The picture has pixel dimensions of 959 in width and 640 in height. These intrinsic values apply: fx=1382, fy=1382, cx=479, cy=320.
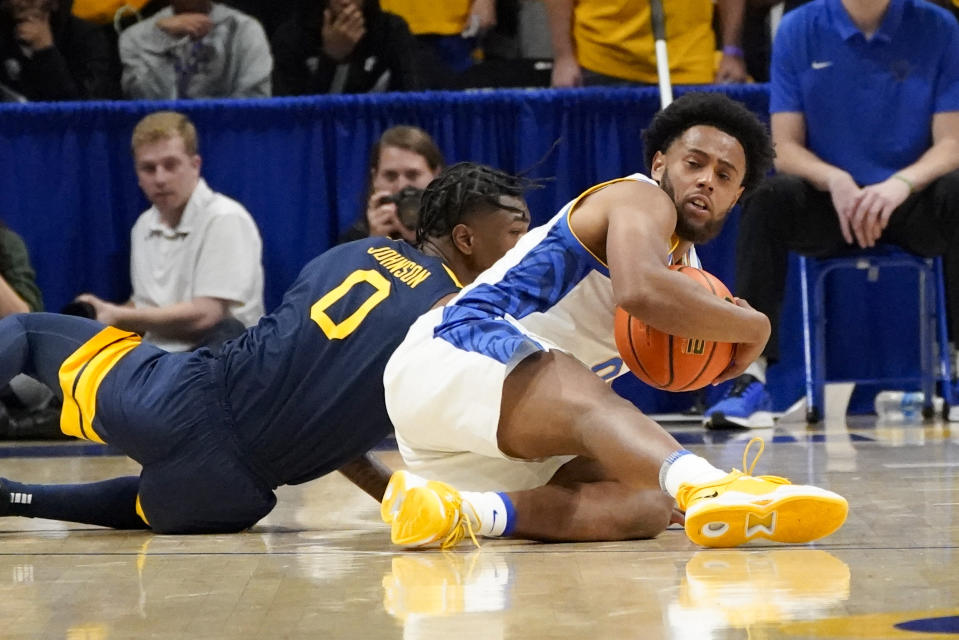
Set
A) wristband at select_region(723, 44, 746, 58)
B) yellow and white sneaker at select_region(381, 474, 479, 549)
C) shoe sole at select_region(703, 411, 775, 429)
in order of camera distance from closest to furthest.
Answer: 1. yellow and white sneaker at select_region(381, 474, 479, 549)
2. shoe sole at select_region(703, 411, 775, 429)
3. wristband at select_region(723, 44, 746, 58)

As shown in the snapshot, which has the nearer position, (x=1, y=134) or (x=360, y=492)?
(x=360, y=492)

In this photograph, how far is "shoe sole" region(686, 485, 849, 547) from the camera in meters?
2.51

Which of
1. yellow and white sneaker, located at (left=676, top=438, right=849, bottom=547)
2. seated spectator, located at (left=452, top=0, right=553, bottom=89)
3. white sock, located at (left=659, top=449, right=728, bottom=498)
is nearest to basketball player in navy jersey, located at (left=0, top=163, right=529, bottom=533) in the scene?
white sock, located at (left=659, top=449, right=728, bottom=498)

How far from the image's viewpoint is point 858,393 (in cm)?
620

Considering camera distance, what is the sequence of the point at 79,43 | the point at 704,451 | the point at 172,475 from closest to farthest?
the point at 172,475, the point at 704,451, the point at 79,43

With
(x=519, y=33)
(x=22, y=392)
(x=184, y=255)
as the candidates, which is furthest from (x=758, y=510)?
(x=519, y=33)

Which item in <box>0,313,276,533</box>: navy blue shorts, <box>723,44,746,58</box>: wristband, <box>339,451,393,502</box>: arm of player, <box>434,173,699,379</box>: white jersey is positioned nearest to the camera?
<box>434,173,699,379</box>: white jersey

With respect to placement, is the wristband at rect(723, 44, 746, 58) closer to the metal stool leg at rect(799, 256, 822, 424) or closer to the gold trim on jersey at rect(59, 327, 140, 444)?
the metal stool leg at rect(799, 256, 822, 424)

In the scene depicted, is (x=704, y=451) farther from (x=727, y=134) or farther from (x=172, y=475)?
(x=172, y=475)

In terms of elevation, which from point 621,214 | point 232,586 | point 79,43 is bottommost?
point 232,586

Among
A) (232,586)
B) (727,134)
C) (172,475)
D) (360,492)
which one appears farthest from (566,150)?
(232,586)

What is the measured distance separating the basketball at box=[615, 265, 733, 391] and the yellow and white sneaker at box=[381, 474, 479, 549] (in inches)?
19.9

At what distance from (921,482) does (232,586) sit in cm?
200

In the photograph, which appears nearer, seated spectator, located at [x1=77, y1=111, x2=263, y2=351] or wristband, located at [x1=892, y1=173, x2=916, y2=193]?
wristband, located at [x1=892, y1=173, x2=916, y2=193]
